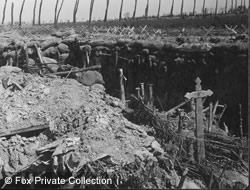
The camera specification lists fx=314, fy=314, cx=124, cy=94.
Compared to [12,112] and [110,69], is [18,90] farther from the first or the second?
[110,69]

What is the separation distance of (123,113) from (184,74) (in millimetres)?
2433

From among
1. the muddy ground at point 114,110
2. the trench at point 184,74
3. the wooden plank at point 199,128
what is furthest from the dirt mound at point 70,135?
the trench at point 184,74

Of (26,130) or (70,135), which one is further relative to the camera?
(26,130)

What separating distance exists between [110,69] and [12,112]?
3780 millimetres

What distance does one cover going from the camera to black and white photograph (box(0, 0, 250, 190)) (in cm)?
571

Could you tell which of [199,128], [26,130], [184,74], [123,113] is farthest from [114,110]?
[199,128]

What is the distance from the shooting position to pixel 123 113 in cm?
848

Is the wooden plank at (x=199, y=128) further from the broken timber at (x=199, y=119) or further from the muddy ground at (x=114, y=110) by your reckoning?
the muddy ground at (x=114, y=110)

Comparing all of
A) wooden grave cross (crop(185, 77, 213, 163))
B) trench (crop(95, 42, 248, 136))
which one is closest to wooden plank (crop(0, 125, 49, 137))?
trench (crop(95, 42, 248, 136))

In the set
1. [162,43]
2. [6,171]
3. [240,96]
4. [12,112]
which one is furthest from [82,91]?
[240,96]

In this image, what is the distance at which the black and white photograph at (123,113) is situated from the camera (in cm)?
571

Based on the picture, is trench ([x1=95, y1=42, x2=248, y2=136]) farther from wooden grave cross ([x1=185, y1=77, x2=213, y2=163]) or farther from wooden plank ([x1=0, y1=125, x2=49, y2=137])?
wooden plank ([x1=0, y1=125, x2=49, y2=137])

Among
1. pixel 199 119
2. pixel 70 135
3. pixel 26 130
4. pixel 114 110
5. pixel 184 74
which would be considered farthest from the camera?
pixel 184 74

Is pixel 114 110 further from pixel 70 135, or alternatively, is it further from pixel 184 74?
pixel 184 74
